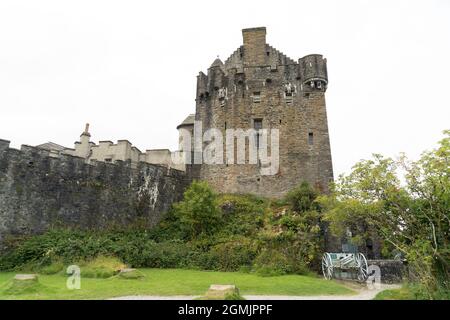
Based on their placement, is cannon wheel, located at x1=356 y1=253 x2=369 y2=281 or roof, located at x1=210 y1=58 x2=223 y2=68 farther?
roof, located at x1=210 y1=58 x2=223 y2=68

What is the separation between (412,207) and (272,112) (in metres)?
14.8

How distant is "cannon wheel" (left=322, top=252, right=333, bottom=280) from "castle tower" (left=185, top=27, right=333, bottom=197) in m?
7.11

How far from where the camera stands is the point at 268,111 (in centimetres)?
2517

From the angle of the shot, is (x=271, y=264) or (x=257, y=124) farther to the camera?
(x=257, y=124)

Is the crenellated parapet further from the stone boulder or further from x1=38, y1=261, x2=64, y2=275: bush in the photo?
the stone boulder

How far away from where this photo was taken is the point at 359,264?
15336 millimetres

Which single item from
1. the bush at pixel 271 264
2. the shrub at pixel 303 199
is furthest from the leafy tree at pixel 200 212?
the shrub at pixel 303 199

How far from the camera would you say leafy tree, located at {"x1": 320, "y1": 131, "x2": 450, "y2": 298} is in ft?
33.5

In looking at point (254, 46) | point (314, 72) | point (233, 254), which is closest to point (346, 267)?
point (233, 254)

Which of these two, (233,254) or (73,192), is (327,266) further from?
(73,192)

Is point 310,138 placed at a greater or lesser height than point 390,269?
greater
